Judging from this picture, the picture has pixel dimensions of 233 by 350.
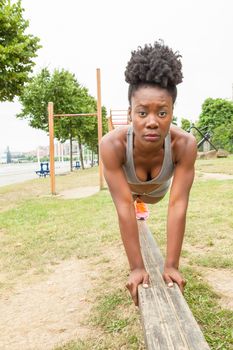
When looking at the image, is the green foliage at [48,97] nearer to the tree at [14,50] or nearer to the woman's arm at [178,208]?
the tree at [14,50]

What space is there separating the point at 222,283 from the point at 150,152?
1.86m

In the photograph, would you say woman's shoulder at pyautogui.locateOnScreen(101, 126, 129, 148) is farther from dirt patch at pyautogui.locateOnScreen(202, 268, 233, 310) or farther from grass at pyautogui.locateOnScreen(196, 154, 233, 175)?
grass at pyautogui.locateOnScreen(196, 154, 233, 175)

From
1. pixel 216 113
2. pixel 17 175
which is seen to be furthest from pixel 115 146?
pixel 216 113

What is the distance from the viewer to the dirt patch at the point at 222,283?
3383mm

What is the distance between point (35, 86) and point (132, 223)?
23187mm

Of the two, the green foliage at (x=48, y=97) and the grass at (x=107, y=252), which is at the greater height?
the green foliage at (x=48, y=97)

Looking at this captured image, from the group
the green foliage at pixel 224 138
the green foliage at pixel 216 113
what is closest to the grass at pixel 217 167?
the green foliage at pixel 224 138

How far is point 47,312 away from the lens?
3482 mm

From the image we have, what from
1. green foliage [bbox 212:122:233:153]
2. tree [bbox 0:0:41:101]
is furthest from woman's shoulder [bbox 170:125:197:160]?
green foliage [bbox 212:122:233:153]

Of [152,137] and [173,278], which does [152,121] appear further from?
[173,278]

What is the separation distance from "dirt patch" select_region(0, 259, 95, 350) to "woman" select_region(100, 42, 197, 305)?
1109mm

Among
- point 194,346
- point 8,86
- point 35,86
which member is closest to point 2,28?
point 8,86

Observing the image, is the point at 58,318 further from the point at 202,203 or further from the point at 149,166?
the point at 202,203

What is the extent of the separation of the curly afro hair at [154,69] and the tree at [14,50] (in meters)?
8.42
